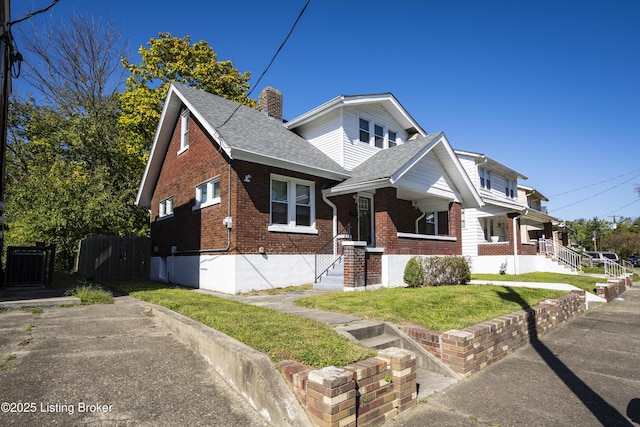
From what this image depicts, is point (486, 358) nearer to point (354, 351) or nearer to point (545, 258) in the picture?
point (354, 351)

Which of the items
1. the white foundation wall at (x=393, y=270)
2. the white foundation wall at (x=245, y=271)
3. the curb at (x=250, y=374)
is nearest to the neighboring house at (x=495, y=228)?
the white foundation wall at (x=393, y=270)

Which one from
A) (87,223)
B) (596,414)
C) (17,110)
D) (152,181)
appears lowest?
(596,414)

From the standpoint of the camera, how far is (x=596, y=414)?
374cm

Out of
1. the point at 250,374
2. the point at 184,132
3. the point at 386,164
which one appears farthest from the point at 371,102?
the point at 250,374

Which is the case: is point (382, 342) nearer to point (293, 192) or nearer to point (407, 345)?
point (407, 345)

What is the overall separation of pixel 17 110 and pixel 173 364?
30.3m

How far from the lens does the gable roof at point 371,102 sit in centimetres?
1402

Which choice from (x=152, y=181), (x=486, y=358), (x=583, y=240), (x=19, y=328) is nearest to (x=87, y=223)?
(x=152, y=181)

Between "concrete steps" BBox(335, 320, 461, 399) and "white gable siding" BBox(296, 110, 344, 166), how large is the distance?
9.02m

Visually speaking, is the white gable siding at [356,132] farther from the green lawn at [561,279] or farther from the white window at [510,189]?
the white window at [510,189]

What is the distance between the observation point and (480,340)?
504 centimetres

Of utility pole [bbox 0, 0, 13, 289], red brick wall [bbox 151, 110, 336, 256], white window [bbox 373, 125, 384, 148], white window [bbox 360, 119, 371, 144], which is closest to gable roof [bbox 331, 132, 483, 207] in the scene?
white window [bbox 360, 119, 371, 144]

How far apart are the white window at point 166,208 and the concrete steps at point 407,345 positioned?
12.3 m

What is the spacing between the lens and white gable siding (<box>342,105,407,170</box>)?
47.0 feet
